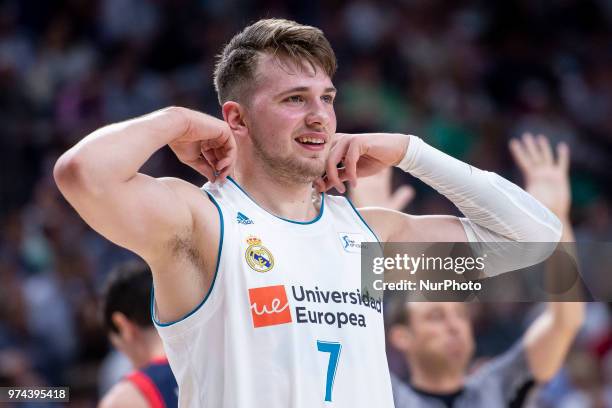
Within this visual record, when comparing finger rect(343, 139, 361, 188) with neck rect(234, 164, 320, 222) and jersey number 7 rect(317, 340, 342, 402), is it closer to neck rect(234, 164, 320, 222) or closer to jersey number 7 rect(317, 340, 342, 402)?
neck rect(234, 164, 320, 222)

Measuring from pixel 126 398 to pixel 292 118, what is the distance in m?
1.85

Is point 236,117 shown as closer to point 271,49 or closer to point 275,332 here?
point 271,49

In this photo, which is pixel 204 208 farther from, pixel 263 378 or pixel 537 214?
pixel 537 214

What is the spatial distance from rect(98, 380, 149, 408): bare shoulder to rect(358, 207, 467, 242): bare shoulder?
1547 mm

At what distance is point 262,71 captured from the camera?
3873 mm

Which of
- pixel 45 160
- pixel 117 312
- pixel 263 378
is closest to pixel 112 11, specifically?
pixel 45 160

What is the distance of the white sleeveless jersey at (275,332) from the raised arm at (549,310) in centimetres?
157

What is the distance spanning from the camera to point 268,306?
3.52 meters

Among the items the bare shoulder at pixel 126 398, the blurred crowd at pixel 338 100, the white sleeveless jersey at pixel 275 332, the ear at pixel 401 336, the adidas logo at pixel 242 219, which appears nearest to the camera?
the white sleeveless jersey at pixel 275 332

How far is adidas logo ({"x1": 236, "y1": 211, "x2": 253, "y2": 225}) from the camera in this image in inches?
145

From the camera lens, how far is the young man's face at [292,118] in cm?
379

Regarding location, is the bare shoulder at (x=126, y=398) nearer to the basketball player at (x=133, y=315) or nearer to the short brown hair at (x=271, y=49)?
the basketball player at (x=133, y=315)

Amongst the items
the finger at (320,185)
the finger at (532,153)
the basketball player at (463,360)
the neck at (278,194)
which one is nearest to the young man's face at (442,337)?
the basketball player at (463,360)

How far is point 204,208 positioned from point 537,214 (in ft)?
4.91
